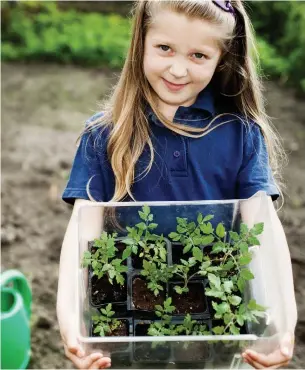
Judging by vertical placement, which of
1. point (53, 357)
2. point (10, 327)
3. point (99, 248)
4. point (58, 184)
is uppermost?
point (58, 184)

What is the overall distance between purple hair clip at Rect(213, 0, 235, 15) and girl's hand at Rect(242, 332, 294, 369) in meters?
0.75

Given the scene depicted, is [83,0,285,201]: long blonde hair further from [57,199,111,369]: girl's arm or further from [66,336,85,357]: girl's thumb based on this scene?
[66,336,85,357]: girl's thumb

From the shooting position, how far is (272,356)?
3.64 feet

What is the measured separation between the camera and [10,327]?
1.91m

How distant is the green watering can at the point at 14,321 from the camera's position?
6.26ft

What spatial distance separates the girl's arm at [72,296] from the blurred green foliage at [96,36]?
2.80m

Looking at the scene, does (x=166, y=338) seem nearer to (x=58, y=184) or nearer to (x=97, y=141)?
(x=97, y=141)

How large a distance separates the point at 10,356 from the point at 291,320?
45.1 inches

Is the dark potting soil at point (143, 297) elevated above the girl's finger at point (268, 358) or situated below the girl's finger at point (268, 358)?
above

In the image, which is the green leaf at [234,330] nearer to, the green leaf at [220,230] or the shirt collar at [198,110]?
the green leaf at [220,230]

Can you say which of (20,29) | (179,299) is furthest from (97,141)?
(20,29)

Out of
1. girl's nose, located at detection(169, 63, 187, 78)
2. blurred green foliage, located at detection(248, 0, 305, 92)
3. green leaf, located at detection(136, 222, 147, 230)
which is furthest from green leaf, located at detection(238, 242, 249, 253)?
blurred green foliage, located at detection(248, 0, 305, 92)

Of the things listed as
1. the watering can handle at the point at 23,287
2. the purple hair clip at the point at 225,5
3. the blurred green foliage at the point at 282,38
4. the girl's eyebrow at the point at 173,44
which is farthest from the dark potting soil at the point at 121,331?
the blurred green foliage at the point at 282,38

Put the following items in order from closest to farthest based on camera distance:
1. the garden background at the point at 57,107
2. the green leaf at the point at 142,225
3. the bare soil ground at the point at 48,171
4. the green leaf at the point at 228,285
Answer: the green leaf at the point at 228,285, the green leaf at the point at 142,225, the bare soil ground at the point at 48,171, the garden background at the point at 57,107
